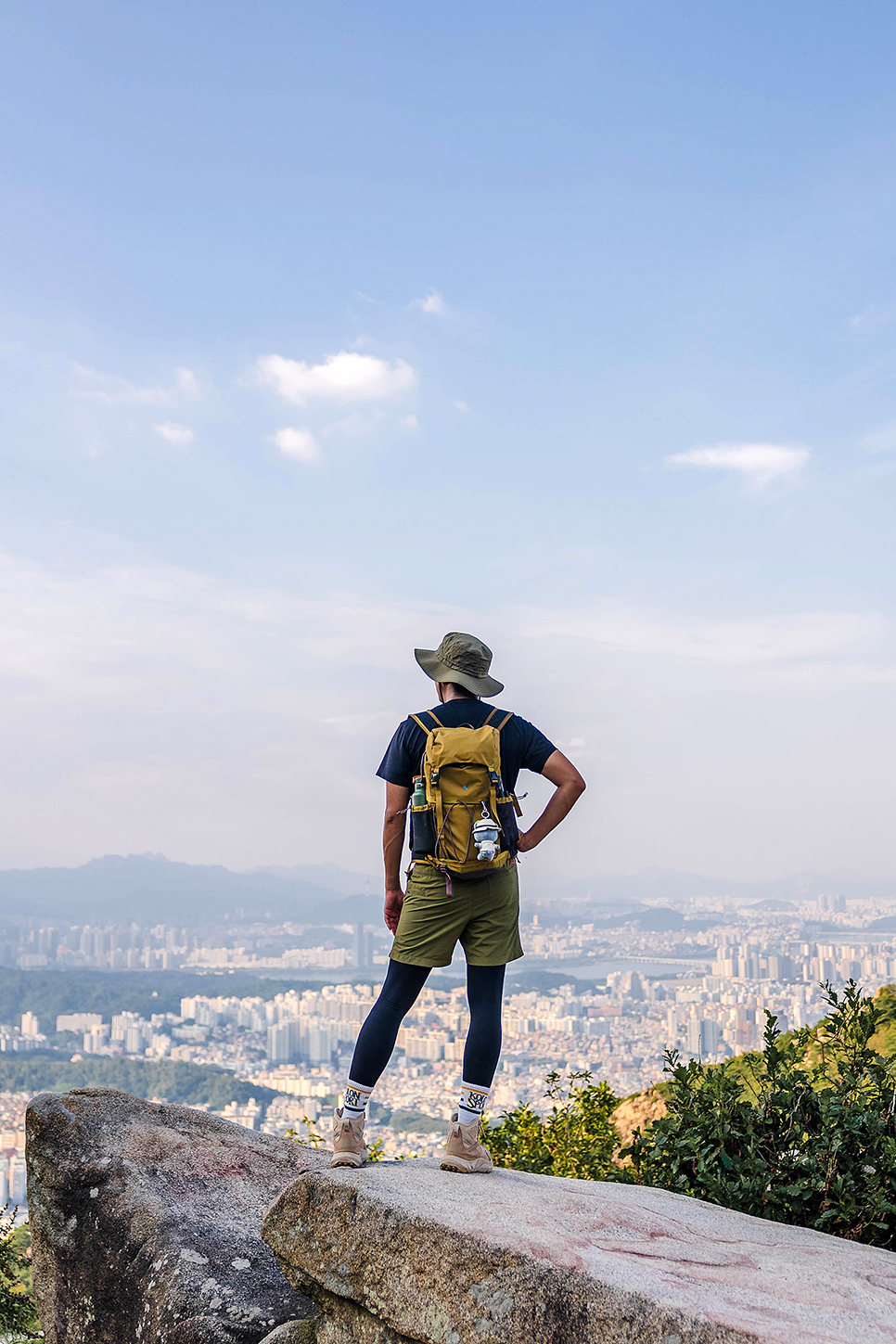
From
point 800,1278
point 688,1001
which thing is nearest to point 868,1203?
point 800,1278

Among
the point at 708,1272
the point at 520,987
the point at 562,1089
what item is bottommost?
the point at 520,987

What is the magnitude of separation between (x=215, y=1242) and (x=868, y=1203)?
334cm

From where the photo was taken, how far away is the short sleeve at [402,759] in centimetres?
500

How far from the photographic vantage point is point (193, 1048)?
52.0 meters

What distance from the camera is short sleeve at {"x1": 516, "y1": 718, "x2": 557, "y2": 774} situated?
518 centimetres

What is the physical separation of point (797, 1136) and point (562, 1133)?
3091 mm

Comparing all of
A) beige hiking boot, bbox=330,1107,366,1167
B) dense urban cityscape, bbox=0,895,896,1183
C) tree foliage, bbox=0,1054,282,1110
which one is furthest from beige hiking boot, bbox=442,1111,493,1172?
tree foliage, bbox=0,1054,282,1110

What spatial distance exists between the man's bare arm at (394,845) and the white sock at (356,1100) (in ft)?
2.48

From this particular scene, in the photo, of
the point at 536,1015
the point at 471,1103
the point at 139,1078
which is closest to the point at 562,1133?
the point at 471,1103

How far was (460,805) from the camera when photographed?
4.84m

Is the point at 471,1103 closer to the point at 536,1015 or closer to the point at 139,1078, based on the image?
the point at 536,1015

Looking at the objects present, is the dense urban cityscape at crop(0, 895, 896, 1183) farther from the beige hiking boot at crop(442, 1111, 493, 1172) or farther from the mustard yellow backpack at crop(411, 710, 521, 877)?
the mustard yellow backpack at crop(411, 710, 521, 877)

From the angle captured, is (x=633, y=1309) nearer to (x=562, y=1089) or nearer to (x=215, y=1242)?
(x=215, y=1242)

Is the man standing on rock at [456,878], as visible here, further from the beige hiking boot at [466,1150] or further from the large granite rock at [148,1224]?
the large granite rock at [148,1224]
